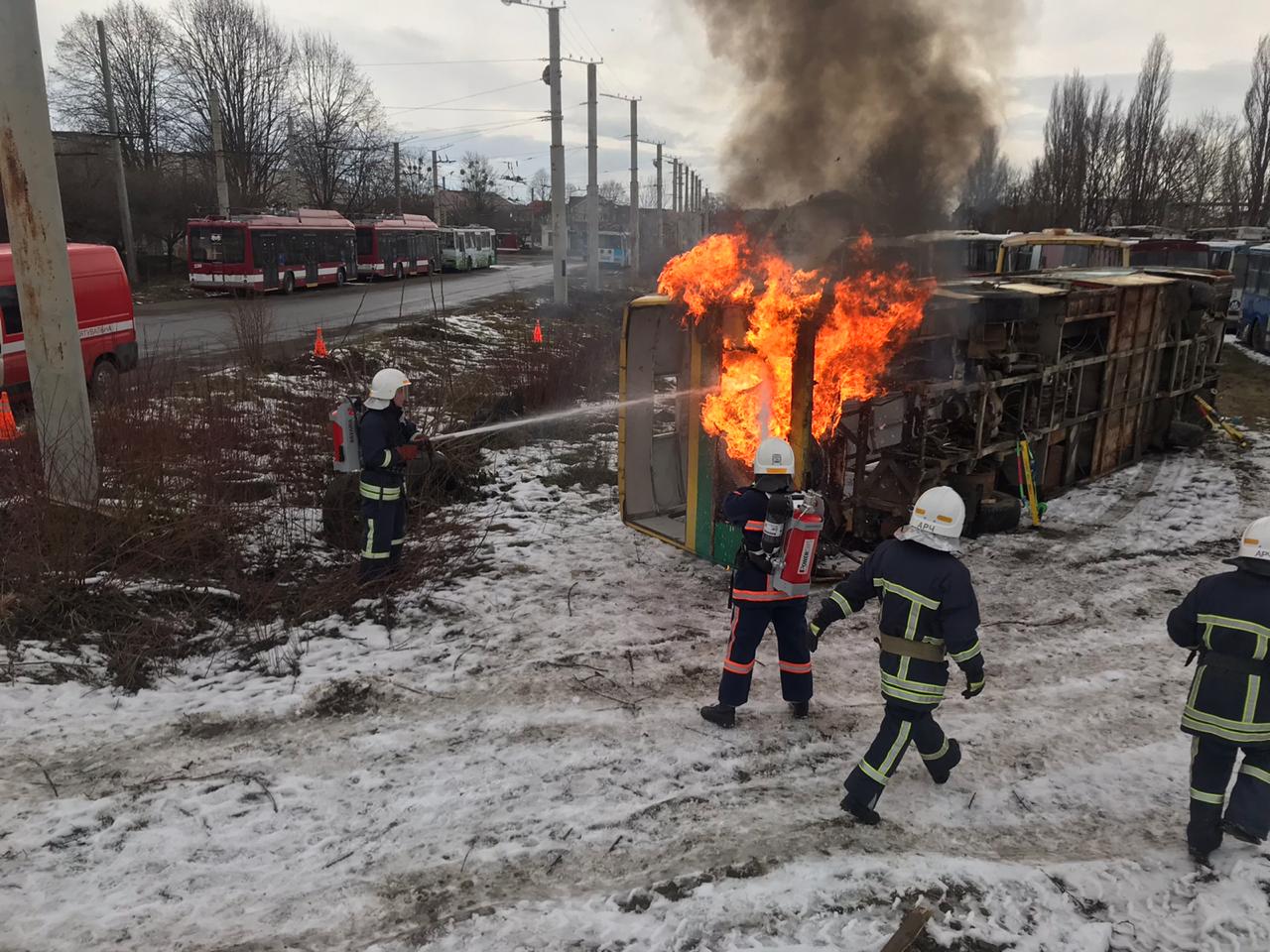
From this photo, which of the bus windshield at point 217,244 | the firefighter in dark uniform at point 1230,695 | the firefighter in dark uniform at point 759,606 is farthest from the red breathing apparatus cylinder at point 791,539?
the bus windshield at point 217,244

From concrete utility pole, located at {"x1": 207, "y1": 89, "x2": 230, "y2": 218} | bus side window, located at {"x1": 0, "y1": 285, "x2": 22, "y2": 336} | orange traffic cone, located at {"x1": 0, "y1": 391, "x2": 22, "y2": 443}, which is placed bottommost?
orange traffic cone, located at {"x1": 0, "y1": 391, "x2": 22, "y2": 443}

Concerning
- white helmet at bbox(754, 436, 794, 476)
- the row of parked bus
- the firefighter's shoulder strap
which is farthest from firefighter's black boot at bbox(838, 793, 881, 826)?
the row of parked bus

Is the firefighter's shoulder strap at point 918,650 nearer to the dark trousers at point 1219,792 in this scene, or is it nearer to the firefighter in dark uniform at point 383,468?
the dark trousers at point 1219,792

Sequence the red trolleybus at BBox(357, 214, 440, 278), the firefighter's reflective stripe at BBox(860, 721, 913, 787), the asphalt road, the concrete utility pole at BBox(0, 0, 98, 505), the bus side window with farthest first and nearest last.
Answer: the red trolleybus at BBox(357, 214, 440, 278)
the asphalt road
the bus side window
the concrete utility pole at BBox(0, 0, 98, 505)
the firefighter's reflective stripe at BBox(860, 721, 913, 787)

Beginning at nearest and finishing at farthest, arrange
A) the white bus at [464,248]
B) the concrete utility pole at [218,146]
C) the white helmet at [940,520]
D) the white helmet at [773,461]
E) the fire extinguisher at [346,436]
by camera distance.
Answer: the white helmet at [940,520] → the white helmet at [773,461] → the fire extinguisher at [346,436] → the concrete utility pole at [218,146] → the white bus at [464,248]

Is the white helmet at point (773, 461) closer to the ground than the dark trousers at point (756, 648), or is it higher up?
higher up

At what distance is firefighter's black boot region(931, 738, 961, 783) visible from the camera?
438 cm

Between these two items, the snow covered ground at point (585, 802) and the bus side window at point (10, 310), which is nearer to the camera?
the snow covered ground at point (585, 802)

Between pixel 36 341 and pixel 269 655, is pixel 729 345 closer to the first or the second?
pixel 269 655

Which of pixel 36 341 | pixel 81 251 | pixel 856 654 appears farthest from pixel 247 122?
pixel 856 654

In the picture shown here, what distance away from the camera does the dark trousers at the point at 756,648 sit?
4953mm

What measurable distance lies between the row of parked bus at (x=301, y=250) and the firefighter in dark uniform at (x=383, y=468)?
20738 millimetres

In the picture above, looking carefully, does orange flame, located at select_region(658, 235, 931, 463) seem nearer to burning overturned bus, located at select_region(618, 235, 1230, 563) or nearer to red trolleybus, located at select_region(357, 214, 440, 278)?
burning overturned bus, located at select_region(618, 235, 1230, 563)

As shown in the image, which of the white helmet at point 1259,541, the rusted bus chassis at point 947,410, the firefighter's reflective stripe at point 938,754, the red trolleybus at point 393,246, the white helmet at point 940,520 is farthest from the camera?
the red trolleybus at point 393,246
